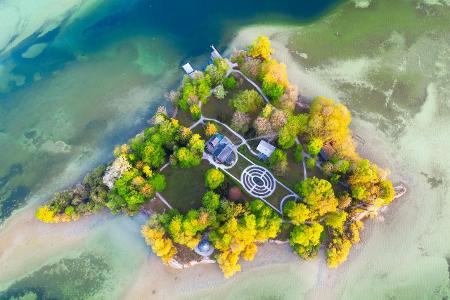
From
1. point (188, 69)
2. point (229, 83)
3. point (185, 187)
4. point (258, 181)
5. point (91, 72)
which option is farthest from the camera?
point (91, 72)

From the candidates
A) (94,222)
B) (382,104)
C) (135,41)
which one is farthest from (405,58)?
(94,222)

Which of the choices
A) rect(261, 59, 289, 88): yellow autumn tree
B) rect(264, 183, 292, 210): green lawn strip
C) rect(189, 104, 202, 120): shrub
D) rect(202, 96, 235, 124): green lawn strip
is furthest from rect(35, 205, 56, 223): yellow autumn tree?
rect(261, 59, 289, 88): yellow autumn tree

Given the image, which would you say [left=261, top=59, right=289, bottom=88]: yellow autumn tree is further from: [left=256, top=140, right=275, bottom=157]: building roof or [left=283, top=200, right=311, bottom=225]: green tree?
[left=283, top=200, right=311, bottom=225]: green tree

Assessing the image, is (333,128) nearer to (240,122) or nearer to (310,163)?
(310,163)

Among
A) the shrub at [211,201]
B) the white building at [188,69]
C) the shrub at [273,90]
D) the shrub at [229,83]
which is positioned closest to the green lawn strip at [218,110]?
the shrub at [229,83]

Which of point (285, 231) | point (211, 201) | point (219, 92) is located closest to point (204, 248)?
point (211, 201)

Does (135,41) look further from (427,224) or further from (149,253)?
(427,224)

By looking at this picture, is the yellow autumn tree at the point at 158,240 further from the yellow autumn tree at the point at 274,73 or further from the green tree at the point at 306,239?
the yellow autumn tree at the point at 274,73

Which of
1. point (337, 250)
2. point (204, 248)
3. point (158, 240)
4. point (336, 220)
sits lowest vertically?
point (337, 250)
